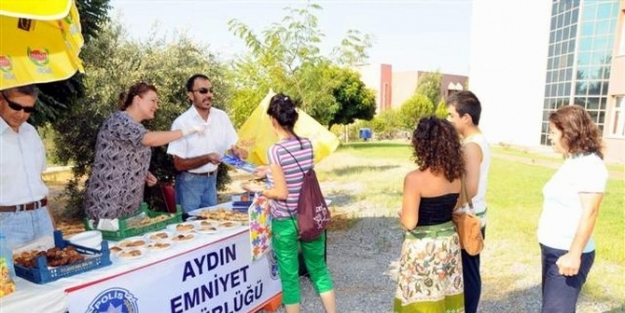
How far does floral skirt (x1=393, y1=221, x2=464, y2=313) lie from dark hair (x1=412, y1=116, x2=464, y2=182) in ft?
1.17

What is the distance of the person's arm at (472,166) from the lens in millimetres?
2600

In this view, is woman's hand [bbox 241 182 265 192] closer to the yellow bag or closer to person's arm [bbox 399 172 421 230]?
the yellow bag

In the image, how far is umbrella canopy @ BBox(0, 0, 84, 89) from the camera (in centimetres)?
195

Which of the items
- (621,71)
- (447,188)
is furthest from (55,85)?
(621,71)

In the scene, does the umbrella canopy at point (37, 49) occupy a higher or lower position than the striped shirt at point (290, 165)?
higher

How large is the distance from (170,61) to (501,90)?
2862 centimetres

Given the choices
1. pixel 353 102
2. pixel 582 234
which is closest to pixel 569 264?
pixel 582 234

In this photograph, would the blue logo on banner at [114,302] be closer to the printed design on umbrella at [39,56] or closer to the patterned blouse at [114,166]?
the patterned blouse at [114,166]

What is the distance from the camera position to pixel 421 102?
4222 centimetres

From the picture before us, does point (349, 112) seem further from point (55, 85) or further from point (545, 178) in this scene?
point (55, 85)

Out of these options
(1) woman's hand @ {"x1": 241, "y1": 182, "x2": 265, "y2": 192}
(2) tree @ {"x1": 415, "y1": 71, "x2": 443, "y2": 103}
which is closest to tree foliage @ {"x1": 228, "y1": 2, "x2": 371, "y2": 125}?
(1) woman's hand @ {"x1": 241, "y1": 182, "x2": 265, "y2": 192}

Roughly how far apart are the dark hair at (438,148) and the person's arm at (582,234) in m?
0.64

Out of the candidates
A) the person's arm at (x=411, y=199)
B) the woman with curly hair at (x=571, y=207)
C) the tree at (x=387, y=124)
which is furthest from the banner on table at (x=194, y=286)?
the tree at (x=387, y=124)

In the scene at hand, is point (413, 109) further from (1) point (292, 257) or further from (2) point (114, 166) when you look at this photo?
(2) point (114, 166)
